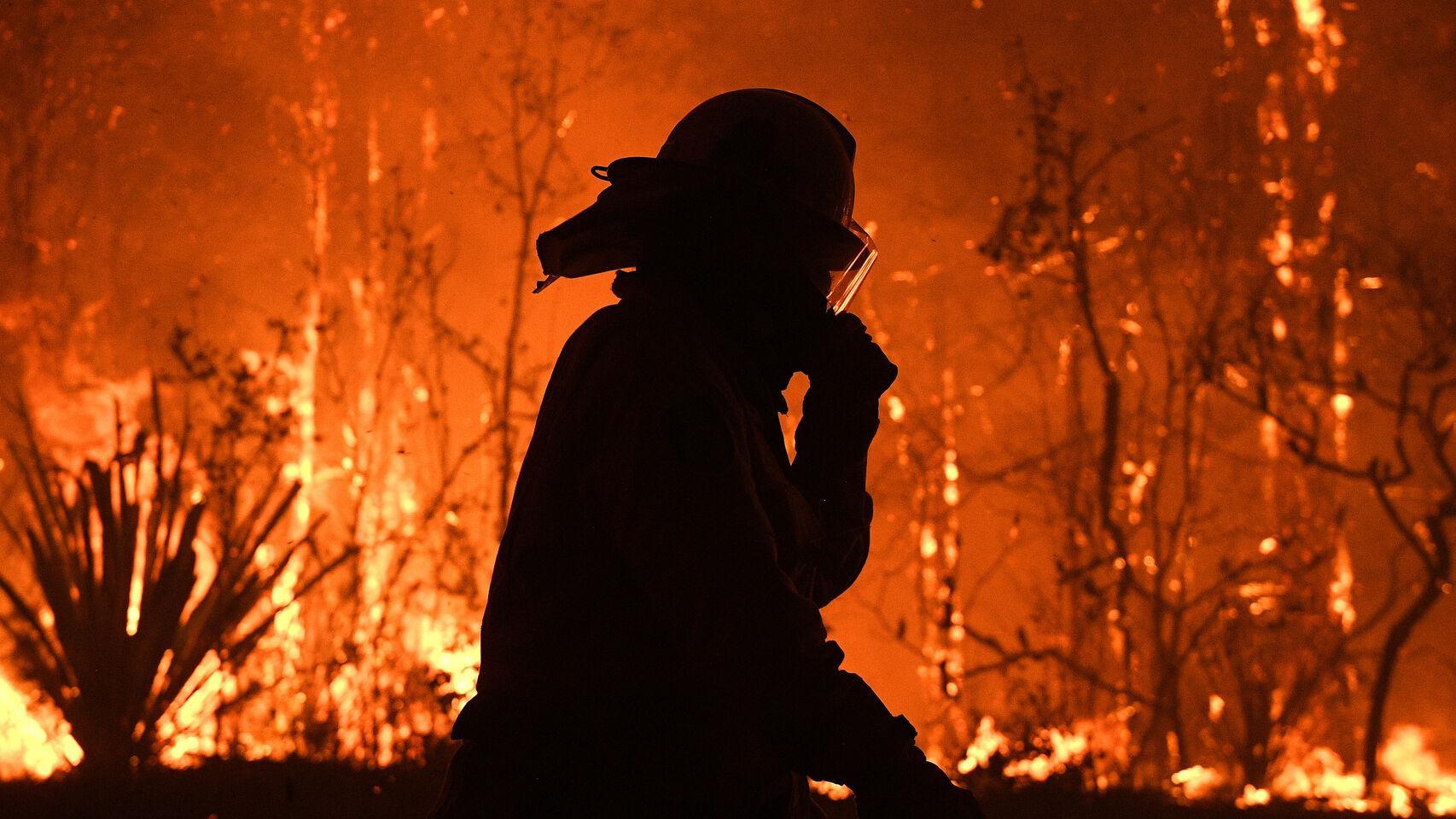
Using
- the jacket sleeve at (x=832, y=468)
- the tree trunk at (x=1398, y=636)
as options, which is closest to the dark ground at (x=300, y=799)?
the tree trunk at (x=1398, y=636)

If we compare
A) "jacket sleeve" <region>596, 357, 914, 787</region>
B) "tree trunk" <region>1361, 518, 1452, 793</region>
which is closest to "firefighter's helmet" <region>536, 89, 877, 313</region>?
"jacket sleeve" <region>596, 357, 914, 787</region>

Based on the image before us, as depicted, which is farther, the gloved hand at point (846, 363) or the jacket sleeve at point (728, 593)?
the gloved hand at point (846, 363)

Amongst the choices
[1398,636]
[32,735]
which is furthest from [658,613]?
[1398,636]

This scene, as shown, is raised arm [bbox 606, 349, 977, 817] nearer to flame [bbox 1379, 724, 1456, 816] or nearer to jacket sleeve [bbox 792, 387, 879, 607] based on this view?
jacket sleeve [bbox 792, 387, 879, 607]

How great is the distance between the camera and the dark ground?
3139mm

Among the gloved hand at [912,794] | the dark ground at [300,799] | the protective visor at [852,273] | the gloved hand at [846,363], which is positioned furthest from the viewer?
the dark ground at [300,799]

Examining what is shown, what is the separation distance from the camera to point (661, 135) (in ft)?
21.3

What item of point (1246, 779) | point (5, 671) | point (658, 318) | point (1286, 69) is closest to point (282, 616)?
point (5, 671)

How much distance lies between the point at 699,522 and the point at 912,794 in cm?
21

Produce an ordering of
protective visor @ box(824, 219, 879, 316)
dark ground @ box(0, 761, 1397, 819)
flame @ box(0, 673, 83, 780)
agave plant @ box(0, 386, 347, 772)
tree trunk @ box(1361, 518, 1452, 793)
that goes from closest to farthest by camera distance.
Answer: protective visor @ box(824, 219, 879, 316)
dark ground @ box(0, 761, 1397, 819)
agave plant @ box(0, 386, 347, 772)
flame @ box(0, 673, 83, 780)
tree trunk @ box(1361, 518, 1452, 793)

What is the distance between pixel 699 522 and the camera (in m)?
0.73

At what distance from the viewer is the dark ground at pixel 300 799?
3.14 meters

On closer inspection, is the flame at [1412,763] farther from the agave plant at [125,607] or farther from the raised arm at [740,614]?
the raised arm at [740,614]

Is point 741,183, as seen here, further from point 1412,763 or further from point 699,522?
point 1412,763
